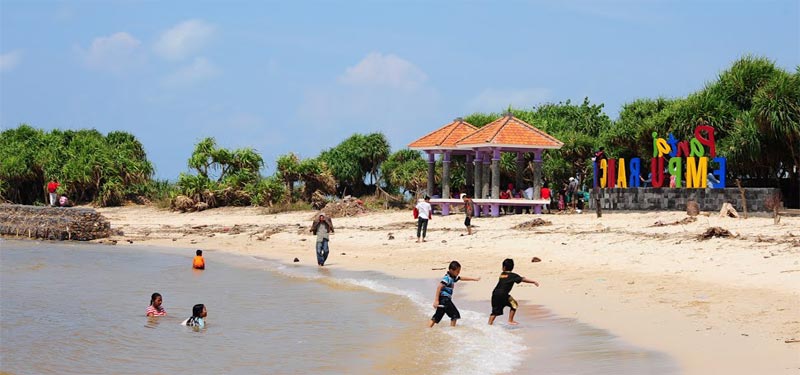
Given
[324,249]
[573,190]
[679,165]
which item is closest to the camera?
[324,249]

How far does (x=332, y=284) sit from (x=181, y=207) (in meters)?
22.6

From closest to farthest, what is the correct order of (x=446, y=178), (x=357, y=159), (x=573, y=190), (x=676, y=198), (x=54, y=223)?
1. (x=676, y=198)
2. (x=54, y=223)
3. (x=573, y=190)
4. (x=446, y=178)
5. (x=357, y=159)

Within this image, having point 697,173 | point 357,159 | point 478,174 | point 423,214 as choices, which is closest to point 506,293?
point 423,214

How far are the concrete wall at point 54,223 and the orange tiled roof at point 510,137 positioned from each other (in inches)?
521

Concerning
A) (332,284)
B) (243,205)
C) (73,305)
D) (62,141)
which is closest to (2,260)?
(73,305)

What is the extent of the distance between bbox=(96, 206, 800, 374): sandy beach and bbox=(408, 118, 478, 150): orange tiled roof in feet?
10.8

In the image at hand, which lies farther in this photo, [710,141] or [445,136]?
[445,136]

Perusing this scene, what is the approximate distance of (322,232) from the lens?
73.6 feet

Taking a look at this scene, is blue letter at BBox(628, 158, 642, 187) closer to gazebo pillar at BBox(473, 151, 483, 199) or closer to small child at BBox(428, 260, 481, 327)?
gazebo pillar at BBox(473, 151, 483, 199)

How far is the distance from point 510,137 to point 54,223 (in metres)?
16.5

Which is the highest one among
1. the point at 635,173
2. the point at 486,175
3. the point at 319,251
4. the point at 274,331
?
the point at 486,175

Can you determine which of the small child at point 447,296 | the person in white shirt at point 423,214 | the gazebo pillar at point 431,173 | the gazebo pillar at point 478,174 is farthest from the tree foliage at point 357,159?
the small child at point 447,296

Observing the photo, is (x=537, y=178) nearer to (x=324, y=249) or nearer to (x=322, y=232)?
(x=324, y=249)

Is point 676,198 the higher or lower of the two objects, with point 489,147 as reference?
lower
